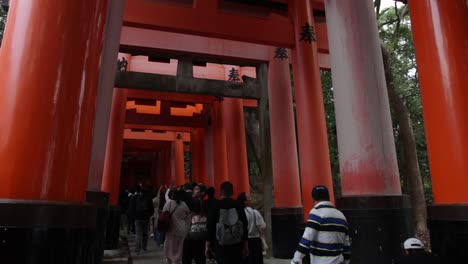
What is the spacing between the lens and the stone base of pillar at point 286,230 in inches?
320

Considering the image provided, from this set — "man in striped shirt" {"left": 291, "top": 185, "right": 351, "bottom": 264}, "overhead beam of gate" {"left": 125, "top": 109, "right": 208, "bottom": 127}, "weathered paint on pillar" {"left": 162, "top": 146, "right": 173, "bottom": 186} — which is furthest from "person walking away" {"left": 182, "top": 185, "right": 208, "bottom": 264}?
"weathered paint on pillar" {"left": 162, "top": 146, "right": 173, "bottom": 186}

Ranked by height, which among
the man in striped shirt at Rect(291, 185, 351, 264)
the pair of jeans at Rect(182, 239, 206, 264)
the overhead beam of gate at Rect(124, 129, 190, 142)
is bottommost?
the pair of jeans at Rect(182, 239, 206, 264)

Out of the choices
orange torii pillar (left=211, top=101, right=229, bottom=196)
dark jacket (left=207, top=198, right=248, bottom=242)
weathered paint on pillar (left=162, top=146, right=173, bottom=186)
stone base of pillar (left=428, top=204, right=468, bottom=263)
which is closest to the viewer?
stone base of pillar (left=428, top=204, right=468, bottom=263)

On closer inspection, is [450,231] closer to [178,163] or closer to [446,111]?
[446,111]

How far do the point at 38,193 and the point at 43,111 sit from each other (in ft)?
1.76

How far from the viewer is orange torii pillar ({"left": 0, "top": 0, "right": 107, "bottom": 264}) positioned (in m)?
2.26

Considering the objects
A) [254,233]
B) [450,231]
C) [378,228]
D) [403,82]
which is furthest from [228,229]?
[403,82]

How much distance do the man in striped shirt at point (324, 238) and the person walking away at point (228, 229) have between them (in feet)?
3.60

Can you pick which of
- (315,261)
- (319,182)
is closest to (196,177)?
(319,182)

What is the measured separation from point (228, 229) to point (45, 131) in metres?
2.48

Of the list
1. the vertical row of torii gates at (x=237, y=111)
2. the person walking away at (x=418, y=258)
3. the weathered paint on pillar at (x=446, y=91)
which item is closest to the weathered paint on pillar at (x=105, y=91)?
the vertical row of torii gates at (x=237, y=111)

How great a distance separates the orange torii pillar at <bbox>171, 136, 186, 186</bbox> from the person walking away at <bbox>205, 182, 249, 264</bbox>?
46.1 feet

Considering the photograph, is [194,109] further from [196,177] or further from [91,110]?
[91,110]

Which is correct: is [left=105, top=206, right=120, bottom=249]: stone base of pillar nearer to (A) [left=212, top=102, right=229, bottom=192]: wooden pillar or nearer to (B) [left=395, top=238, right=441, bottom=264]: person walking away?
(A) [left=212, top=102, right=229, bottom=192]: wooden pillar
